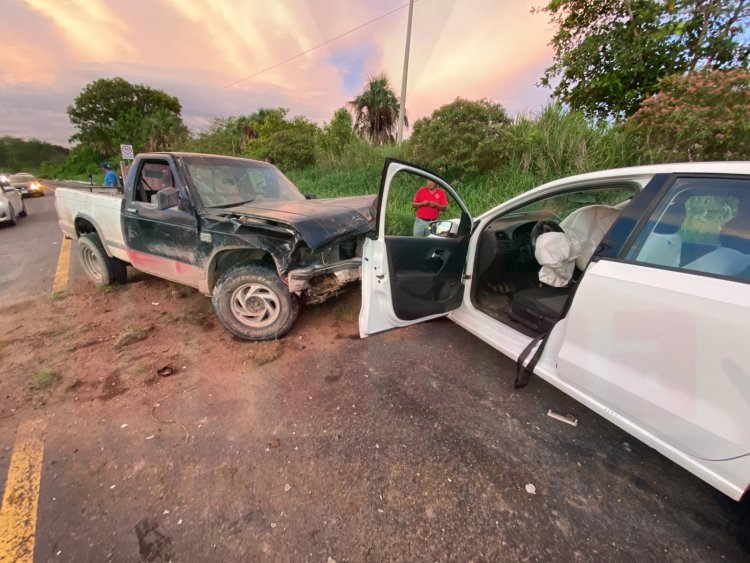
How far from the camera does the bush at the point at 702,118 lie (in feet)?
14.5

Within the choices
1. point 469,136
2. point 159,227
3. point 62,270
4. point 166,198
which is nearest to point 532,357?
point 166,198

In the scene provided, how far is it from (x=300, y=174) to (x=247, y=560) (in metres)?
13.5

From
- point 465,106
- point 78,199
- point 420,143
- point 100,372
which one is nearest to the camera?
point 100,372

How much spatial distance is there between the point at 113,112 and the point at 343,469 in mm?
50611

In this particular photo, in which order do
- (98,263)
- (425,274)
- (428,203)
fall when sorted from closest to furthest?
(425,274) < (98,263) < (428,203)

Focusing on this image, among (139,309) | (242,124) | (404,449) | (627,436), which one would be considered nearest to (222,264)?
(139,309)

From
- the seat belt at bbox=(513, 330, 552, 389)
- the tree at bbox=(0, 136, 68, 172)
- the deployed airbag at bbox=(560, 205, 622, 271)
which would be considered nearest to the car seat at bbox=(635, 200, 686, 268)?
the seat belt at bbox=(513, 330, 552, 389)

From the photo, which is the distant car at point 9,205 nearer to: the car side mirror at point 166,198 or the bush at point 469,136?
the car side mirror at point 166,198

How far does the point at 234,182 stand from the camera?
358 centimetres

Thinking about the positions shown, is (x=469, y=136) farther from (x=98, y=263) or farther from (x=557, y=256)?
(x=98, y=263)

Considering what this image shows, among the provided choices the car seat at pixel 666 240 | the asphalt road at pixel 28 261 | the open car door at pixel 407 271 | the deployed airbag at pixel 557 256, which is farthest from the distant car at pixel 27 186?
the car seat at pixel 666 240

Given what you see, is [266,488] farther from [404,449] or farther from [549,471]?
[549,471]

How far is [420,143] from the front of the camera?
25.6ft

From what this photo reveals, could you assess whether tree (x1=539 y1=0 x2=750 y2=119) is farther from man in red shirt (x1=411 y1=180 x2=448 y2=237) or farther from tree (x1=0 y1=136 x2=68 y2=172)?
tree (x1=0 y1=136 x2=68 y2=172)
